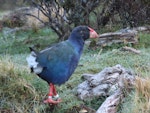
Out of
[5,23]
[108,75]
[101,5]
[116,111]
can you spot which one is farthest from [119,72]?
[5,23]

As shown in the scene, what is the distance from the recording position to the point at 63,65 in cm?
490

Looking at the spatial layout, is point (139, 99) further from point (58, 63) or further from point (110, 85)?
point (58, 63)

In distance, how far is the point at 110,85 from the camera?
17.2 ft

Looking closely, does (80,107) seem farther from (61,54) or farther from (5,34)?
(5,34)

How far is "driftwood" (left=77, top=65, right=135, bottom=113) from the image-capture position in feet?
16.4

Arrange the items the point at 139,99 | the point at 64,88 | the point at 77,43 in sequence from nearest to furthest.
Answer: the point at 139,99
the point at 77,43
the point at 64,88

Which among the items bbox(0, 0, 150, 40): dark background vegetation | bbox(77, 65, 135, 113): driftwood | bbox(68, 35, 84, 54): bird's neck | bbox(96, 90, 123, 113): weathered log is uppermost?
bbox(0, 0, 150, 40): dark background vegetation

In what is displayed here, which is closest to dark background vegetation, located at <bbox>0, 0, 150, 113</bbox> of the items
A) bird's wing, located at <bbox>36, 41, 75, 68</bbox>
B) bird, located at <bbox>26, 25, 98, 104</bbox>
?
bird, located at <bbox>26, 25, 98, 104</bbox>

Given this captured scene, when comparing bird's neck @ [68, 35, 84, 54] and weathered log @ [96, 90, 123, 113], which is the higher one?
bird's neck @ [68, 35, 84, 54]

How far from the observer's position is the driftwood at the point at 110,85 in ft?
16.4

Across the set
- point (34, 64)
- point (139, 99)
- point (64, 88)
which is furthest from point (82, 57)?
point (139, 99)

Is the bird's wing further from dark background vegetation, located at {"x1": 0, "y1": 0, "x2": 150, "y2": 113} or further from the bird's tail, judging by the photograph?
dark background vegetation, located at {"x1": 0, "y1": 0, "x2": 150, "y2": 113}

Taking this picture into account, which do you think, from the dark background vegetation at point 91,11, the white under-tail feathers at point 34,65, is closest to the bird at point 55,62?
the white under-tail feathers at point 34,65

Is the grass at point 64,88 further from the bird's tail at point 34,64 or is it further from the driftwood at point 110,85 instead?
the bird's tail at point 34,64
